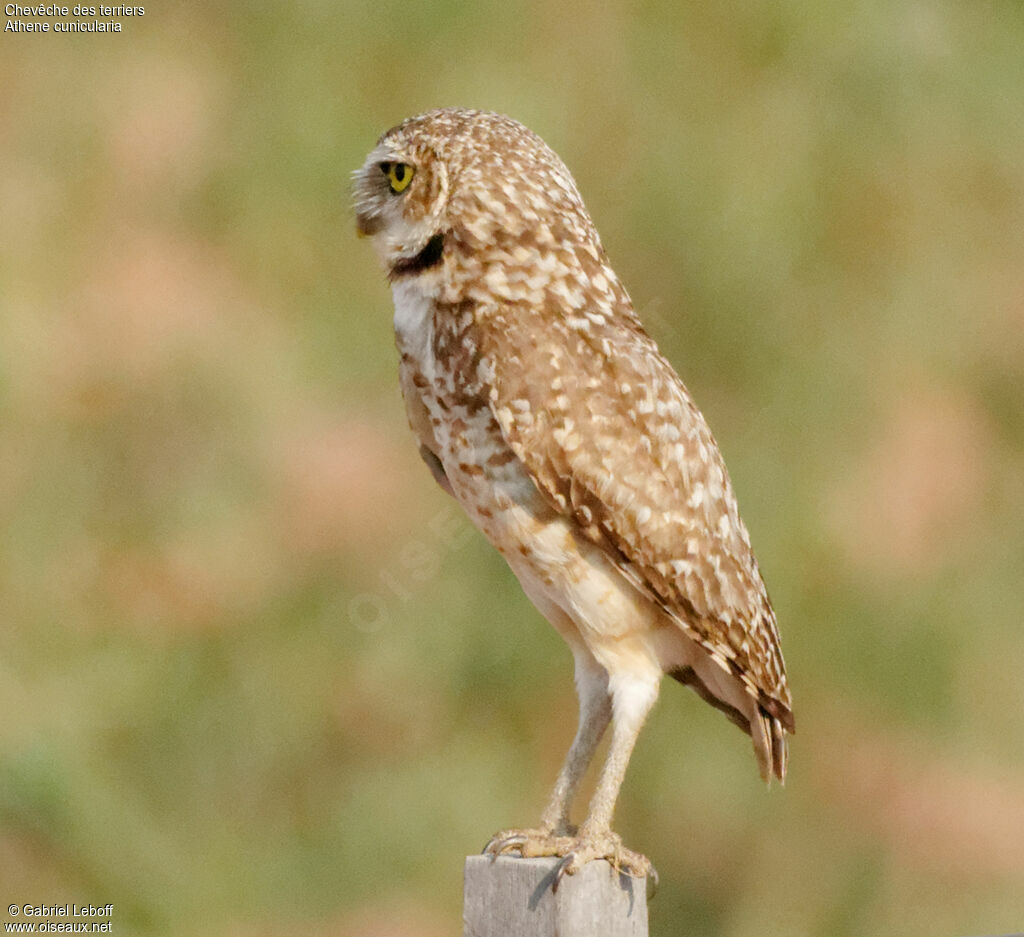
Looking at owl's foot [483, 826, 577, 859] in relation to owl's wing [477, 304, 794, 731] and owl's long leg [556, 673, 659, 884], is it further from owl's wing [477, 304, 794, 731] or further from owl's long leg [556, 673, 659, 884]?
owl's wing [477, 304, 794, 731]

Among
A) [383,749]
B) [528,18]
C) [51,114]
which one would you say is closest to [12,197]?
[51,114]

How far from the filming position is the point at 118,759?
4.86m

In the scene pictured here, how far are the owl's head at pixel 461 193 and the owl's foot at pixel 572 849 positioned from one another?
0.83 metres

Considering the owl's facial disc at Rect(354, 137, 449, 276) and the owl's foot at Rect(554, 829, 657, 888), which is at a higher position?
the owl's facial disc at Rect(354, 137, 449, 276)

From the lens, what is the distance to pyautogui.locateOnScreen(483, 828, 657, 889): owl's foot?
1.81 metres

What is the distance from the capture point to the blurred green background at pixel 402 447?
473 centimetres

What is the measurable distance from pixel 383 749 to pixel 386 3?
2.93 m

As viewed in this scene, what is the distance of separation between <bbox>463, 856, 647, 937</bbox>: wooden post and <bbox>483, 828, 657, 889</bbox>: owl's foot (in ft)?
0.04

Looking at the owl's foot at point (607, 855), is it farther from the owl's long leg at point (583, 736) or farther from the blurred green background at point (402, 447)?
the blurred green background at point (402, 447)

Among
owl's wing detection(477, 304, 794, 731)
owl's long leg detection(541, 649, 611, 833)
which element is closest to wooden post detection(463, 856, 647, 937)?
owl's long leg detection(541, 649, 611, 833)

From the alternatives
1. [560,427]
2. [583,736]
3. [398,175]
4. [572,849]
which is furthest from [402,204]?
[572,849]

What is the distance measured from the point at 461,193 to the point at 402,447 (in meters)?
3.09

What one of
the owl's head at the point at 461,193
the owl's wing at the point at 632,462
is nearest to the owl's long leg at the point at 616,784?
the owl's wing at the point at 632,462

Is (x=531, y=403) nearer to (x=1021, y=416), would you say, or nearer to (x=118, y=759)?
(x=118, y=759)
